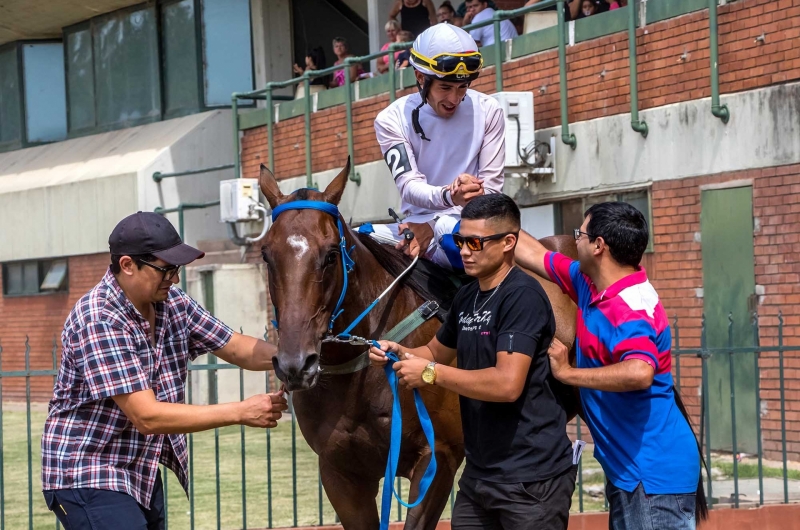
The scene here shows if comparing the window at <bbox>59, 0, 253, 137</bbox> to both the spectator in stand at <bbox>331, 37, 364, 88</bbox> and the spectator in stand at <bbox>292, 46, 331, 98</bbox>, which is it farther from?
the spectator in stand at <bbox>331, 37, 364, 88</bbox>

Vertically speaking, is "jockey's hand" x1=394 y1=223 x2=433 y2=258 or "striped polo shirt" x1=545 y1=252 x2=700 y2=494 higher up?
"jockey's hand" x1=394 y1=223 x2=433 y2=258

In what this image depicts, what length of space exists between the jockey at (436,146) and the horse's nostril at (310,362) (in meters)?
1.27

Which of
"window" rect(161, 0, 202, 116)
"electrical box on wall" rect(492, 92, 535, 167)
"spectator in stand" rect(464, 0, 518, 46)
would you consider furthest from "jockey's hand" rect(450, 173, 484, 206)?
"window" rect(161, 0, 202, 116)

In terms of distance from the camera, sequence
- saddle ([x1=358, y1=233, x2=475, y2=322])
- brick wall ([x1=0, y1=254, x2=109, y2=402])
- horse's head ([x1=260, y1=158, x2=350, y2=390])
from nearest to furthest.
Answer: horse's head ([x1=260, y1=158, x2=350, y2=390]) → saddle ([x1=358, y1=233, x2=475, y2=322]) → brick wall ([x1=0, y1=254, x2=109, y2=402])

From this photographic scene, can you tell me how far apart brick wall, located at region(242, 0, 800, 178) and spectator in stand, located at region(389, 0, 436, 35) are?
1180mm

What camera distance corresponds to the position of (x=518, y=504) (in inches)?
173

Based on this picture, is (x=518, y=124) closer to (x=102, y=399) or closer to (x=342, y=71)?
(x=342, y=71)

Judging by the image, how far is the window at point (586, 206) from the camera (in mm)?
12336

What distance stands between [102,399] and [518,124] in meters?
8.97

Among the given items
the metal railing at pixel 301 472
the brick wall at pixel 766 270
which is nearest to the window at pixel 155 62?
the metal railing at pixel 301 472

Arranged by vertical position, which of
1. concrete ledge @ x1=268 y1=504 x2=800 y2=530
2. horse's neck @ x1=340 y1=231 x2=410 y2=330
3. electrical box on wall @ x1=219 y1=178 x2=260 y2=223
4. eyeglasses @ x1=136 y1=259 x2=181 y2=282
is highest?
electrical box on wall @ x1=219 y1=178 x2=260 y2=223

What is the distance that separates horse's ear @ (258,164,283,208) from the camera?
17.2 feet

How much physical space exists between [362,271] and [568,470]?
1476mm

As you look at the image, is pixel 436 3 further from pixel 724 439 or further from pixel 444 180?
pixel 444 180
